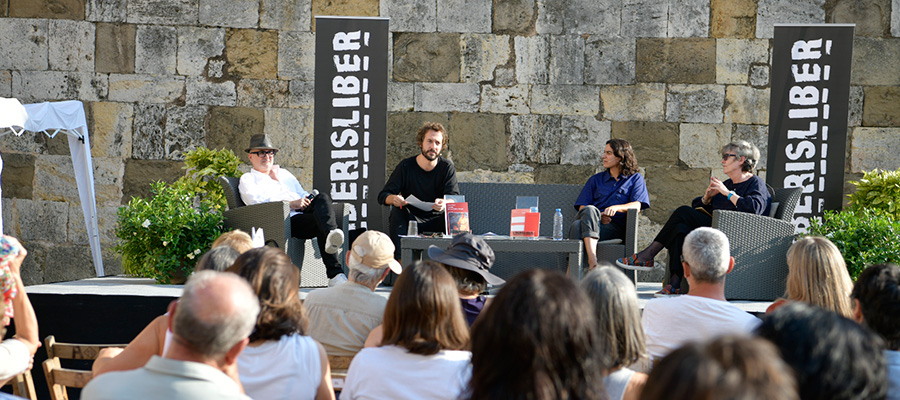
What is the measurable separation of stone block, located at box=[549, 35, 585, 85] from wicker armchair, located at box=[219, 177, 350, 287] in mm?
2400

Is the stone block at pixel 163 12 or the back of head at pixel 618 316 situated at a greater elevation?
the stone block at pixel 163 12

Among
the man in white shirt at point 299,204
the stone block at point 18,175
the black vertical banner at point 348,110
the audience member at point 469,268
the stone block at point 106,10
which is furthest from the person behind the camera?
the stone block at point 18,175

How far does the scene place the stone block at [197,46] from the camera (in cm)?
687

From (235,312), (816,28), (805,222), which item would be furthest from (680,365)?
(816,28)

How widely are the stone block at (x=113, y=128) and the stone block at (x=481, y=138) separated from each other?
288 centimetres

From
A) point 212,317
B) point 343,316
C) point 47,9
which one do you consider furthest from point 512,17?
point 212,317

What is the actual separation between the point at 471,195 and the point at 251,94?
2469 mm

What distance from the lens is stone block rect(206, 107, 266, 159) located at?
22.6 ft

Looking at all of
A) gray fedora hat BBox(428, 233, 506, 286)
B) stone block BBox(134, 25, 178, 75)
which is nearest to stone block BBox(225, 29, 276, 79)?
stone block BBox(134, 25, 178, 75)

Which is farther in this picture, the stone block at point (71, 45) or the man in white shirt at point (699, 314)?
the stone block at point (71, 45)

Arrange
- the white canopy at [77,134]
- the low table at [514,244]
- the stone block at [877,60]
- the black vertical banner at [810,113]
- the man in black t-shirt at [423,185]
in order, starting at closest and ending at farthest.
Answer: the low table at [514,244] < the man in black t-shirt at [423,185] < the black vertical banner at [810,113] < the white canopy at [77,134] < the stone block at [877,60]

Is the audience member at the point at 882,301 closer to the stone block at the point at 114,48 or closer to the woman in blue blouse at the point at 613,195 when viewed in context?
the woman in blue blouse at the point at 613,195

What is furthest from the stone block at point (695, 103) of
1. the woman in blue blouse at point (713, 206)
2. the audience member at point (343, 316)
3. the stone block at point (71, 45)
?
the stone block at point (71, 45)

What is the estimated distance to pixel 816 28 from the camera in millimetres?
5832
